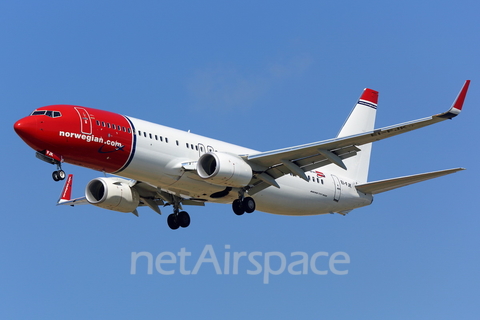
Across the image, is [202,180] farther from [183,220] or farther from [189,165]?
[183,220]

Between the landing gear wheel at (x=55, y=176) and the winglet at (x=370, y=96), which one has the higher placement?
the winglet at (x=370, y=96)

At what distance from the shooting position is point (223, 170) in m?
34.2

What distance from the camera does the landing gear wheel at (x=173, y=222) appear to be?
40.3 m

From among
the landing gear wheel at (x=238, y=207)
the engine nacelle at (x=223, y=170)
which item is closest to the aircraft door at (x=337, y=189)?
the landing gear wheel at (x=238, y=207)

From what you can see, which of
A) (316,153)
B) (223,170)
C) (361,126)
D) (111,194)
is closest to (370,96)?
(361,126)

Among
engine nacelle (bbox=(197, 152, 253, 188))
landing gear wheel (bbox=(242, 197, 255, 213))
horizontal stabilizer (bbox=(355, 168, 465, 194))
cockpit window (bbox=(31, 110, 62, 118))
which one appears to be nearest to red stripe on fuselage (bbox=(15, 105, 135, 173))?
cockpit window (bbox=(31, 110, 62, 118))

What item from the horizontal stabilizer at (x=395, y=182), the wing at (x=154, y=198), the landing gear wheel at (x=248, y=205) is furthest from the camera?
the wing at (x=154, y=198)

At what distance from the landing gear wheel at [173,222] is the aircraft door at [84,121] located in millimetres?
9176

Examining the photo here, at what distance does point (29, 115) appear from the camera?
32.5 m

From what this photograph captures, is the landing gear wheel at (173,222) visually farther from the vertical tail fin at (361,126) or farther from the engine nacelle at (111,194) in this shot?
the vertical tail fin at (361,126)

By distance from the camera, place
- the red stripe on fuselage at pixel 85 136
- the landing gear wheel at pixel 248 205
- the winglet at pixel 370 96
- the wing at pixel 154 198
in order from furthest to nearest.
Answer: the winglet at pixel 370 96 → the wing at pixel 154 198 → the landing gear wheel at pixel 248 205 → the red stripe on fuselage at pixel 85 136

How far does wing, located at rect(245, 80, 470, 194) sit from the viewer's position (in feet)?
104

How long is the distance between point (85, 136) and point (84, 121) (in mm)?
719

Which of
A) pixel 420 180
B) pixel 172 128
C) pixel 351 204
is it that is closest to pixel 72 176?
pixel 172 128
